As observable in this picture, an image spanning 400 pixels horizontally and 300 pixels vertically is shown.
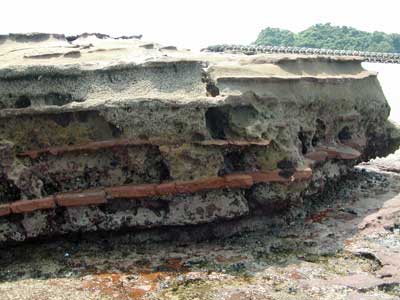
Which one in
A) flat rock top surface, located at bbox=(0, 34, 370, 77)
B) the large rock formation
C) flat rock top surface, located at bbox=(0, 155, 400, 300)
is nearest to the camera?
flat rock top surface, located at bbox=(0, 155, 400, 300)

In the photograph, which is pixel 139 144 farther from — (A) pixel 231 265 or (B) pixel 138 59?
(A) pixel 231 265

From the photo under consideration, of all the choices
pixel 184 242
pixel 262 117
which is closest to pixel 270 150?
pixel 262 117

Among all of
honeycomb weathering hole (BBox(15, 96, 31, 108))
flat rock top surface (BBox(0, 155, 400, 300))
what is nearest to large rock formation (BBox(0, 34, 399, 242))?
honeycomb weathering hole (BBox(15, 96, 31, 108))

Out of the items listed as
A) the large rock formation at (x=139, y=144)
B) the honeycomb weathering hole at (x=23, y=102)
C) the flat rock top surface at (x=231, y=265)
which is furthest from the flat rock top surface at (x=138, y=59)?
the flat rock top surface at (x=231, y=265)

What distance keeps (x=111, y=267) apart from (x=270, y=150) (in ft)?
6.09

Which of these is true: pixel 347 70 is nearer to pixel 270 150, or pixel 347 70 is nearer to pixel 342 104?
pixel 342 104

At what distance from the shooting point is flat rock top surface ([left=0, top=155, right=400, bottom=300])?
4344 millimetres

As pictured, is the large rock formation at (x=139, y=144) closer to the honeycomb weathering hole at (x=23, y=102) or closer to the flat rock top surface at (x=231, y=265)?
the honeycomb weathering hole at (x=23, y=102)

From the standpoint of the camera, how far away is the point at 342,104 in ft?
20.9

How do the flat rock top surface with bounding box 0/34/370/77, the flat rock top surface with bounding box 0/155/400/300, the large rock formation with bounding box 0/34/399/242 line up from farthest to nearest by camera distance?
the flat rock top surface with bounding box 0/34/370/77
the large rock formation with bounding box 0/34/399/242
the flat rock top surface with bounding box 0/155/400/300

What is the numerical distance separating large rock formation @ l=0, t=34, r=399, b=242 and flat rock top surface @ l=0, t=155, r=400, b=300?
0.24m

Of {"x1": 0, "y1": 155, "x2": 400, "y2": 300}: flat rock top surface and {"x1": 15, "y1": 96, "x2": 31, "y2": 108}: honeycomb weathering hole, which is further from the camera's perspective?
{"x1": 15, "y1": 96, "x2": 31, "y2": 108}: honeycomb weathering hole

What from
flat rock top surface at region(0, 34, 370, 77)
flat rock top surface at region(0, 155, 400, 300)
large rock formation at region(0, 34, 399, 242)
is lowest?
flat rock top surface at region(0, 155, 400, 300)

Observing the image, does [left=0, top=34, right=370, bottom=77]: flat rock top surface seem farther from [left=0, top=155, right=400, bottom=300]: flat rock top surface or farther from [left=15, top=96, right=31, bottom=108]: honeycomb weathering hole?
[left=0, top=155, right=400, bottom=300]: flat rock top surface
